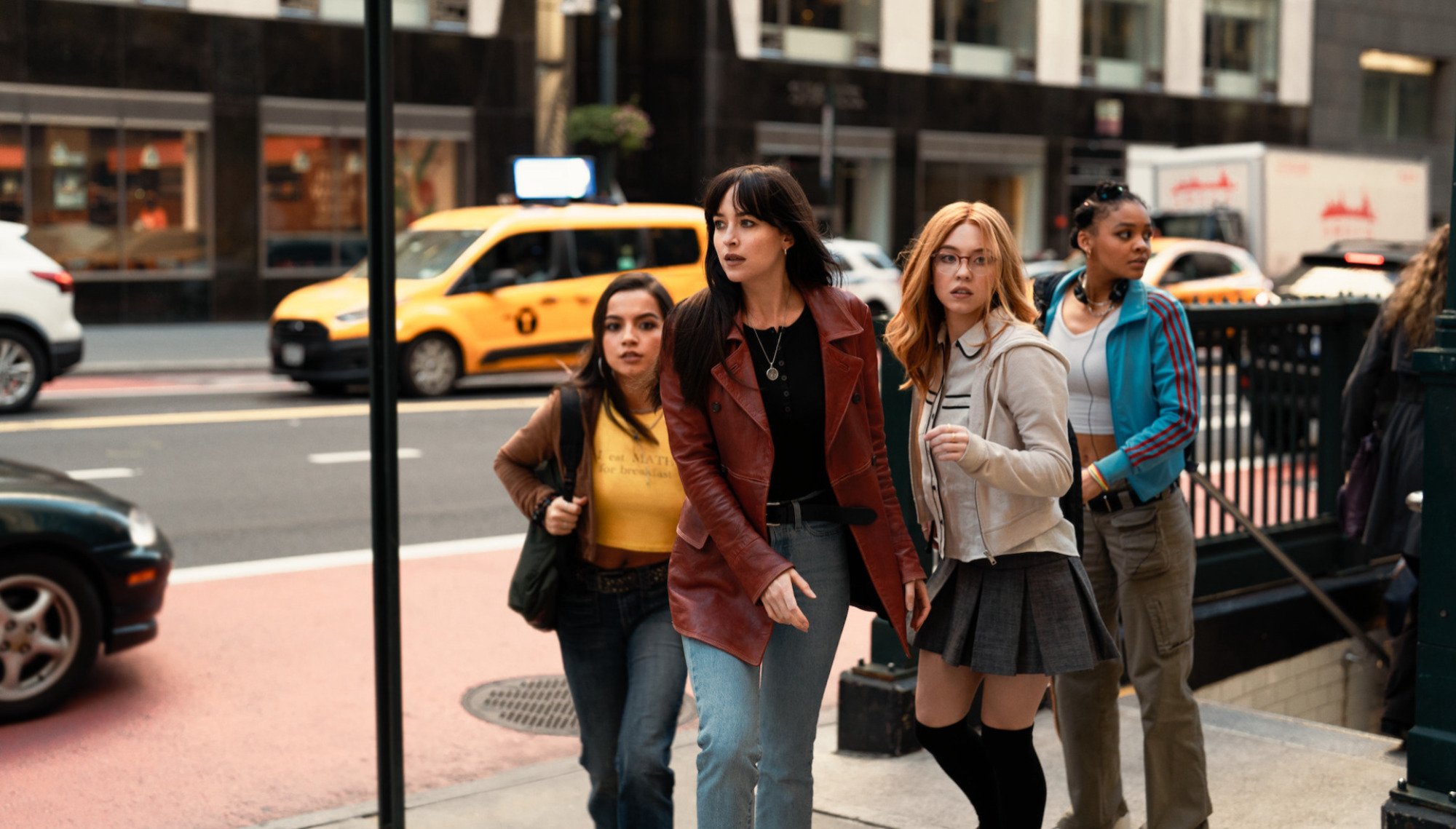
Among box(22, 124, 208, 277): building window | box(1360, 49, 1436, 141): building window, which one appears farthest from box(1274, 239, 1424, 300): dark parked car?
box(1360, 49, 1436, 141): building window

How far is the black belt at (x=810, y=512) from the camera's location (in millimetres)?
3424

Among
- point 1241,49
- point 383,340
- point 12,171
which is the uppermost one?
point 1241,49

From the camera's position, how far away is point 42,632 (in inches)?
235

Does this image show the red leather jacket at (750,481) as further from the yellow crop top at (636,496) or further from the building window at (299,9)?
the building window at (299,9)

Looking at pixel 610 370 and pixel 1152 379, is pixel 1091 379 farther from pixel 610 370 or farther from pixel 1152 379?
pixel 610 370

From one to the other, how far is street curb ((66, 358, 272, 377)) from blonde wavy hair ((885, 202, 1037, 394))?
1567cm

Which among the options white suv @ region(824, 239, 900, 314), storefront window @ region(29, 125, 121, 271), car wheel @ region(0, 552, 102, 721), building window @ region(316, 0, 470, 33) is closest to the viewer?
car wheel @ region(0, 552, 102, 721)

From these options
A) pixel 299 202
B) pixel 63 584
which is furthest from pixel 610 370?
pixel 299 202

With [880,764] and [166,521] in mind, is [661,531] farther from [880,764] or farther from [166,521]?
[166,521]

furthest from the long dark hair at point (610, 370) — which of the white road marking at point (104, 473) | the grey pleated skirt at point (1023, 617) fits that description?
the white road marking at point (104, 473)

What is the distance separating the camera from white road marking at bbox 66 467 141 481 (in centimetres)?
1107

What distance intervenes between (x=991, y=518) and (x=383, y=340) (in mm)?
1538

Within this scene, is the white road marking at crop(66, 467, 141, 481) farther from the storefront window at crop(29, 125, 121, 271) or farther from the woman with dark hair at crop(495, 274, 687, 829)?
the storefront window at crop(29, 125, 121, 271)

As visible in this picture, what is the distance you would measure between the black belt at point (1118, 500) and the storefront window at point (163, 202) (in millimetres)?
23193
